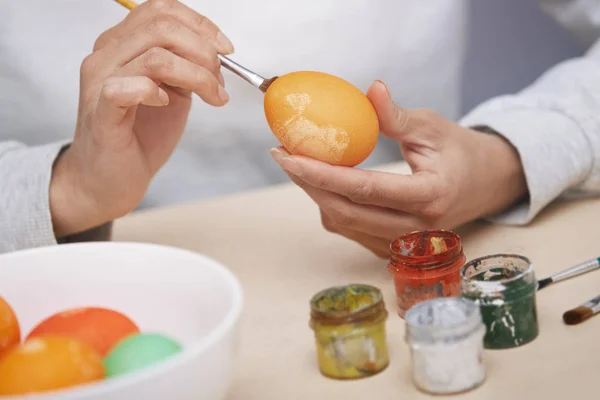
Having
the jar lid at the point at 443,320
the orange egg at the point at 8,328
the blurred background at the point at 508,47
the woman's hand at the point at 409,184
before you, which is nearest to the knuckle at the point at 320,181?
the woman's hand at the point at 409,184

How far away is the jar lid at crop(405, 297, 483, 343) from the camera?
22.3 inches

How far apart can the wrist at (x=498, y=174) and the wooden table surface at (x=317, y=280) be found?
4 centimetres

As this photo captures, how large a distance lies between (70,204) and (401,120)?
18.9 inches

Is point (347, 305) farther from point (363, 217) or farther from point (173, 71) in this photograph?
point (173, 71)

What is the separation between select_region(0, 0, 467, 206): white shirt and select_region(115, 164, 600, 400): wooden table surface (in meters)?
0.21

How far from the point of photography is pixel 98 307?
0.59m

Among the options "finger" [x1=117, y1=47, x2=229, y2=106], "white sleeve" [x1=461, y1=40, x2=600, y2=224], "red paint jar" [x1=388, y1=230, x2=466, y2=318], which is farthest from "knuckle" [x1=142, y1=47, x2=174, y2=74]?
"white sleeve" [x1=461, y1=40, x2=600, y2=224]

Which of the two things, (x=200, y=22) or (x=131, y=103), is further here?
(x=200, y=22)

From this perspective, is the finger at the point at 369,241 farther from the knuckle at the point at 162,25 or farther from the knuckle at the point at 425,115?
the knuckle at the point at 162,25

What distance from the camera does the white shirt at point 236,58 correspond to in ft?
4.49

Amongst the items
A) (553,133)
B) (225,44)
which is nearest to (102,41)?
Result: (225,44)

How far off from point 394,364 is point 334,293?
0.08m

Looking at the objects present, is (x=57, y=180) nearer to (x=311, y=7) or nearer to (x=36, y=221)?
(x=36, y=221)

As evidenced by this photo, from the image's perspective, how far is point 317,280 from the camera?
87cm
